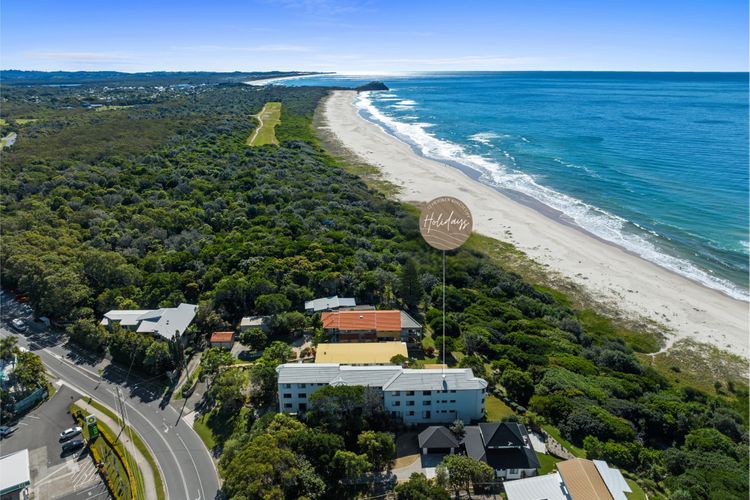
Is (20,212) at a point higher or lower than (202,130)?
lower

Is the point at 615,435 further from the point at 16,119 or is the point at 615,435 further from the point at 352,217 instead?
the point at 16,119

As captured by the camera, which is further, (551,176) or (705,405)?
(551,176)

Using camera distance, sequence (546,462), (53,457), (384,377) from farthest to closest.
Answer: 1. (384,377)
2. (53,457)
3. (546,462)

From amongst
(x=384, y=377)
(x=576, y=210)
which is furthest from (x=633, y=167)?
(x=384, y=377)

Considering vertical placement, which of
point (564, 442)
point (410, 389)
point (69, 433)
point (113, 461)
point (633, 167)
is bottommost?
point (113, 461)

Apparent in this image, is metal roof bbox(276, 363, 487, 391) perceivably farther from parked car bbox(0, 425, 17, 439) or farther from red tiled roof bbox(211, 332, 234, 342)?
parked car bbox(0, 425, 17, 439)

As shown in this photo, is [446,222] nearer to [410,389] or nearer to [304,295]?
[410,389]

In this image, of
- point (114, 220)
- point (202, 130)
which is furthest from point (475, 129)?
point (114, 220)
